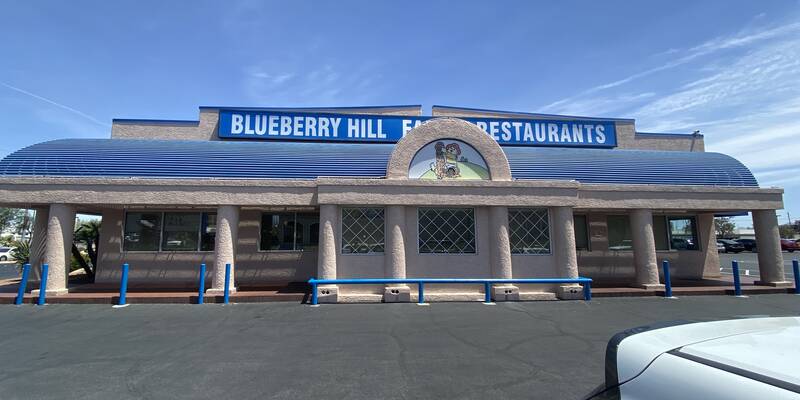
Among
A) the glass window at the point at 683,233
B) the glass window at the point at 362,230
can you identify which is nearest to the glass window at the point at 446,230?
the glass window at the point at 362,230

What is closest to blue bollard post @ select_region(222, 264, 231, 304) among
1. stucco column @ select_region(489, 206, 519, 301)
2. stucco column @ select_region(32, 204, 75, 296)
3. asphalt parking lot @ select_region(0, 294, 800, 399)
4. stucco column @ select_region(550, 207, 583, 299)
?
asphalt parking lot @ select_region(0, 294, 800, 399)

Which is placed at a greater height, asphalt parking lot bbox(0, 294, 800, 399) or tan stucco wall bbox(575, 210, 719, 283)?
tan stucco wall bbox(575, 210, 719, 283)

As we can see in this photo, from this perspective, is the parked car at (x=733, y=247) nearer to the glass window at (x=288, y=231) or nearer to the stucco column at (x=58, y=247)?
the glass window at (x=288, y=231)

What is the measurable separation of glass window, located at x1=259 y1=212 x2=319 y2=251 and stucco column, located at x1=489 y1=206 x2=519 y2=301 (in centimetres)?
663

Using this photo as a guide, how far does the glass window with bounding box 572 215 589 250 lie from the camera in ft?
48.9

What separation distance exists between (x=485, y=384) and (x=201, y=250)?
12354 mm

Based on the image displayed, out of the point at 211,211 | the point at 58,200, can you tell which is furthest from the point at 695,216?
the point at 58,200

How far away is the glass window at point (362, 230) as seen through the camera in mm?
11344

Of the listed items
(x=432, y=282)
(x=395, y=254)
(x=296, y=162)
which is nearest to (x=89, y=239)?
(x=296, y=162)

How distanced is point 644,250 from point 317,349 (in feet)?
36.3

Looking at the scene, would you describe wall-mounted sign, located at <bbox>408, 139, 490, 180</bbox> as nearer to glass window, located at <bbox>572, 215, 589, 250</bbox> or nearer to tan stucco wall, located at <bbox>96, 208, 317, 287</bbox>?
tan stucco wall, located at <bbox>96, 208, 317, 287</bbox>

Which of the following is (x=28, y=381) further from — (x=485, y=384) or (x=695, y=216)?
(x=695, y=216)

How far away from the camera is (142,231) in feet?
45.0

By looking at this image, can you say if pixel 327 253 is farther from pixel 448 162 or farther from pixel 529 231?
pixel 529 231
